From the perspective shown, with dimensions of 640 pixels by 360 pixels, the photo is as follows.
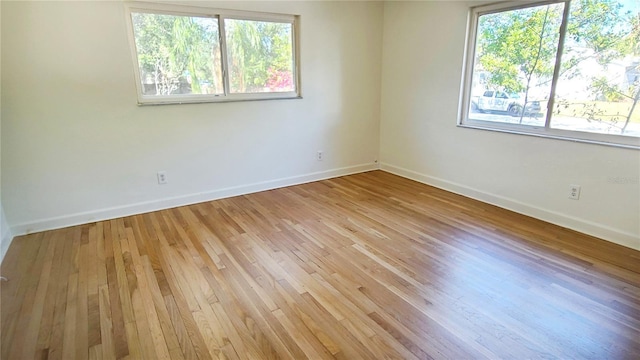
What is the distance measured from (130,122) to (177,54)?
2.56ft

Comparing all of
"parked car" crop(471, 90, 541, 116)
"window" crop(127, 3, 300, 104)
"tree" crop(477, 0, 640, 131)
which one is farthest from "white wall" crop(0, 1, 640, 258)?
"tree" crop(477, 0, 640, 131)

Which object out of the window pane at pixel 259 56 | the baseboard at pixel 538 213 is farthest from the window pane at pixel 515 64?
the window pane at pixel 259 56

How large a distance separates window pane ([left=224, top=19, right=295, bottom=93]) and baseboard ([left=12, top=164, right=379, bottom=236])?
107cm

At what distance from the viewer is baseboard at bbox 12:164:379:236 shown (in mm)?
3012

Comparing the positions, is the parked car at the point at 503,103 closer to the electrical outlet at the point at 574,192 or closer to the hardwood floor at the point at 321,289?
the electrical outlet at the point at 574,192

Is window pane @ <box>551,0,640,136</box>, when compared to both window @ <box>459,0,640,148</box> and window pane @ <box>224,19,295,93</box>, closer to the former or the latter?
window @ <box>459,0,640,148</box>

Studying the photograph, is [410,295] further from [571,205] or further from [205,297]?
[571,205]

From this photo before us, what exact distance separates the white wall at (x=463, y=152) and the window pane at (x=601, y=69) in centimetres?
23

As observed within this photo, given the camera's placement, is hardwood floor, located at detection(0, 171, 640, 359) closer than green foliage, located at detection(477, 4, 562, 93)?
Yes

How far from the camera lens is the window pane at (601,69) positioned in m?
2.53

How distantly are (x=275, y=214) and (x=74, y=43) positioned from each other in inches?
86.8

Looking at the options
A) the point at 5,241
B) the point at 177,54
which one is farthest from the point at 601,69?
the point at 5,241

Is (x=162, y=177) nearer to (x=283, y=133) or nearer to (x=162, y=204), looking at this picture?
(x=162, y=204)

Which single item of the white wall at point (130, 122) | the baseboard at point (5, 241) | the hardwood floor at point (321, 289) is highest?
the white wall at point (130, 122)
